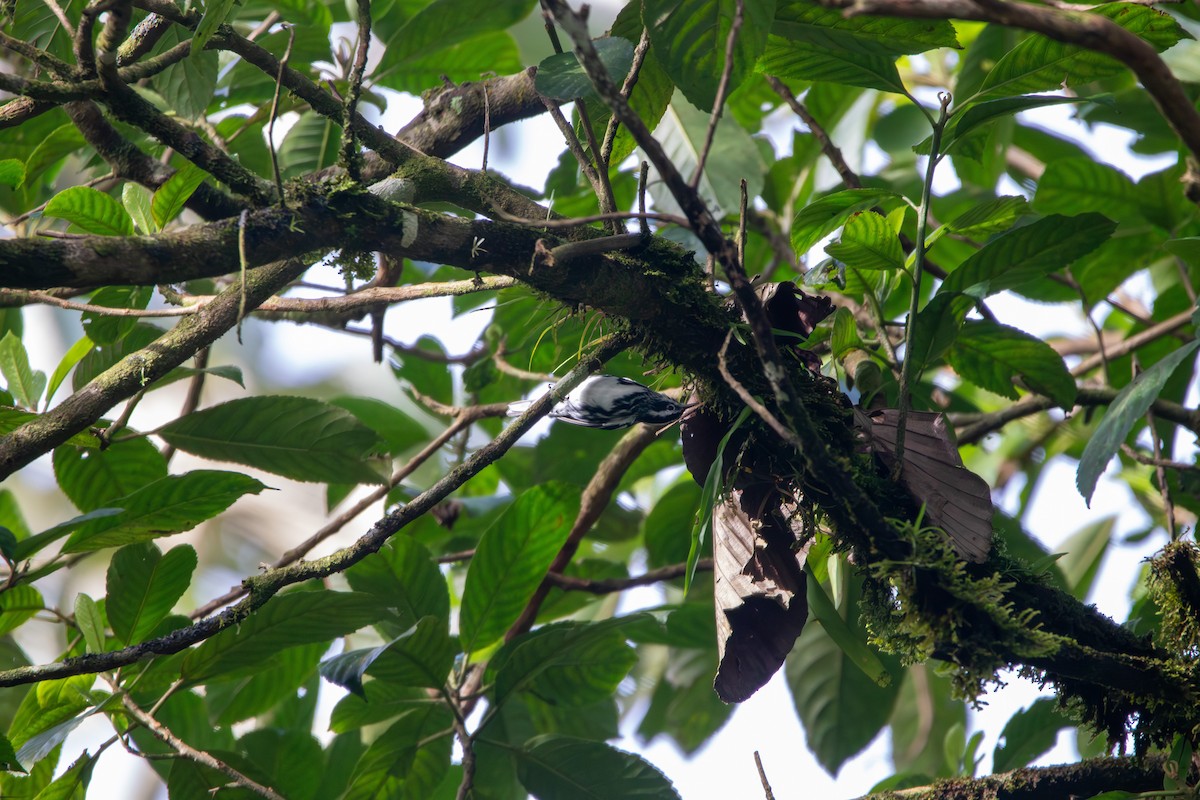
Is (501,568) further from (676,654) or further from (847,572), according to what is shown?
(676,654)

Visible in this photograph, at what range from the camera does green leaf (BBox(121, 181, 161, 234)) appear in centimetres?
126

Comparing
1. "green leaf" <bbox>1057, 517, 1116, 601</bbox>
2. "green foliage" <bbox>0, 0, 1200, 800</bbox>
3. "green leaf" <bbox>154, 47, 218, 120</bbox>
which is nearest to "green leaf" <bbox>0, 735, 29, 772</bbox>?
"green foliage" <bbox>0, 0, 1200, 800</bbox>

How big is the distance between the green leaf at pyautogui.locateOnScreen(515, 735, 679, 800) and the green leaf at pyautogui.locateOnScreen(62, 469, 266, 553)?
635 millimetres

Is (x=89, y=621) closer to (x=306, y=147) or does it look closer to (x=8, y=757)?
(x=8, y=757)

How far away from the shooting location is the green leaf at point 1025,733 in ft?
5.44

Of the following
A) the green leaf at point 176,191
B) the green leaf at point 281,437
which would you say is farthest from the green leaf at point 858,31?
the green leaf at point 281,437

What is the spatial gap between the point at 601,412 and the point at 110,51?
66 centimetres

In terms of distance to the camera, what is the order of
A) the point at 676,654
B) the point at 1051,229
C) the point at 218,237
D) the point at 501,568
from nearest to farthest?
the point at 218,237, the point at 1051,229, the point at 501,568, the point at 676,654

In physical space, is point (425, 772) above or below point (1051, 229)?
below

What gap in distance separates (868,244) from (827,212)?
0.37 ft

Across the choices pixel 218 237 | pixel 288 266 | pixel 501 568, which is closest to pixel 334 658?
pixel 501 568

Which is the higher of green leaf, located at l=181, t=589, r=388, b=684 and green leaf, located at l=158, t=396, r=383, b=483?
green leaf, located at l=158, t=396, r=383, b=483

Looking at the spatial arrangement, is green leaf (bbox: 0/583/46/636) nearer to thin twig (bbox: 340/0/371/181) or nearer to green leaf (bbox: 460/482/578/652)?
green leaf (bbox: 460/482/578/652)

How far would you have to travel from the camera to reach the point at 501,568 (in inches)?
61.2
